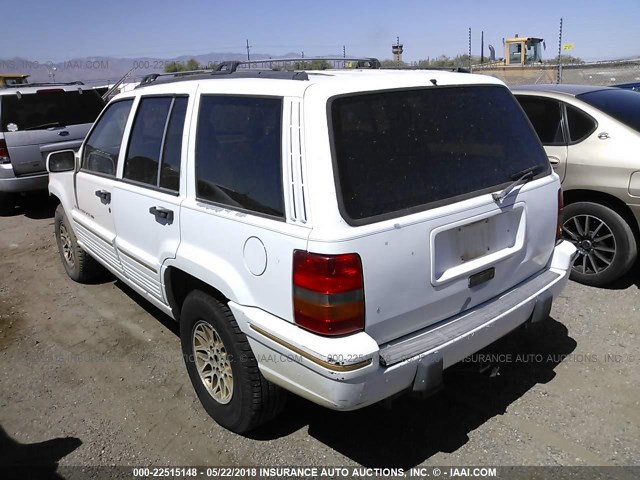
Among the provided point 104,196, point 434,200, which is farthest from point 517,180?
point 104,196

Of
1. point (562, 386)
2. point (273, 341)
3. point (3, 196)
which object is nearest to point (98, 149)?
point (273, 341)

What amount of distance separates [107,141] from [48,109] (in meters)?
4.69

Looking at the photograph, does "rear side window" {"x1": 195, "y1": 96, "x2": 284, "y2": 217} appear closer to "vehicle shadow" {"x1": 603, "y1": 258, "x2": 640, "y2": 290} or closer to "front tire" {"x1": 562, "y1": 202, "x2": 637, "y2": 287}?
"front tire" {"x1": 562, "y1": 202, "x2": 637, "y2": 287}

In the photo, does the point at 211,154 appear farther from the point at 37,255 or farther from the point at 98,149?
the point at 37,255

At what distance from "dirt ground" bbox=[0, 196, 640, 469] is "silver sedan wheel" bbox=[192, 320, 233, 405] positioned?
232 mm

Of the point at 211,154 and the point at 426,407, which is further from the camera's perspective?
the point at 426,407

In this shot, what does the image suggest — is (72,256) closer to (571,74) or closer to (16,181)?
(16,181)

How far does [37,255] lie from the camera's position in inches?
253

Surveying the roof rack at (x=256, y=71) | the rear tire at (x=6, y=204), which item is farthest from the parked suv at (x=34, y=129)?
the roof rack at (x=256, y=71)

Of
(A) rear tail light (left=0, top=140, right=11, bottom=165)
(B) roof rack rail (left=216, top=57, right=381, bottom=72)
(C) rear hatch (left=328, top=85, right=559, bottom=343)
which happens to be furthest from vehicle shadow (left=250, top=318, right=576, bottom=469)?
(A) rear tail light (left=0, top=140, right=11, bottom=165)

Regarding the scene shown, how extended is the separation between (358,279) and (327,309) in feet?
0.58

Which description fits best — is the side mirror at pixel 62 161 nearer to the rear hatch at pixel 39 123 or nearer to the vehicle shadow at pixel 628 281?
the rear hatch at pixel 39 123

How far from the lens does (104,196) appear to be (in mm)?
3902

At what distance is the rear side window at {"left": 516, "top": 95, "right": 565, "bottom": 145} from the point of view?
16.2ft
